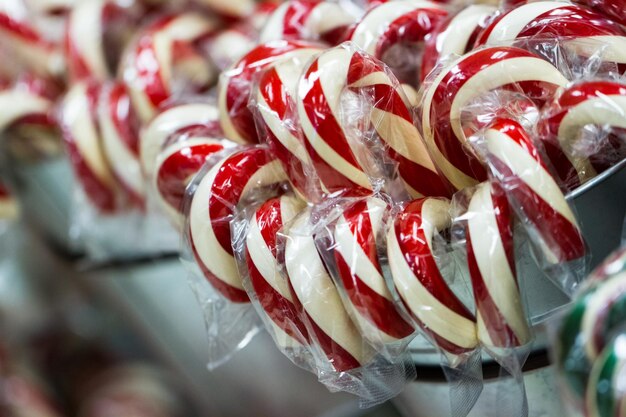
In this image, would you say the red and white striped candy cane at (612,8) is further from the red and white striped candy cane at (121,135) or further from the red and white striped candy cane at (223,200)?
the red and white striped candy cane at (121,135)


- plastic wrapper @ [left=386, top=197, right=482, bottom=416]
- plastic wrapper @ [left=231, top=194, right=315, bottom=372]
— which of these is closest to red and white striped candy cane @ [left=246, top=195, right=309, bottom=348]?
plastic wrapper @ [left=231, top=194, right=315, bottom=372]

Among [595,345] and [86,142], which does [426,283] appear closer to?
[595,345]

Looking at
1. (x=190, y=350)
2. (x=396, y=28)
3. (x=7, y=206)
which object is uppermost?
(x=396, y=28)

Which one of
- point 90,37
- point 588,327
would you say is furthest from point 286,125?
point 90,37

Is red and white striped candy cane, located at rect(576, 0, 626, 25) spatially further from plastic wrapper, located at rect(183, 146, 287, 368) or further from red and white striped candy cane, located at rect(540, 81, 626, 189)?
plastic wrapper, located at rect(183, 146, 287, 368)

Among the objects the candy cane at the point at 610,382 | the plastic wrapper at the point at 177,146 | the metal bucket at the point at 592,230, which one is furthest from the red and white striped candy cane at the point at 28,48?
the candy cane at the point at 610,382

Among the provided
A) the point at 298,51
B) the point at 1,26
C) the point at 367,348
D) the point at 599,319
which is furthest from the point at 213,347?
the point at 1,26
